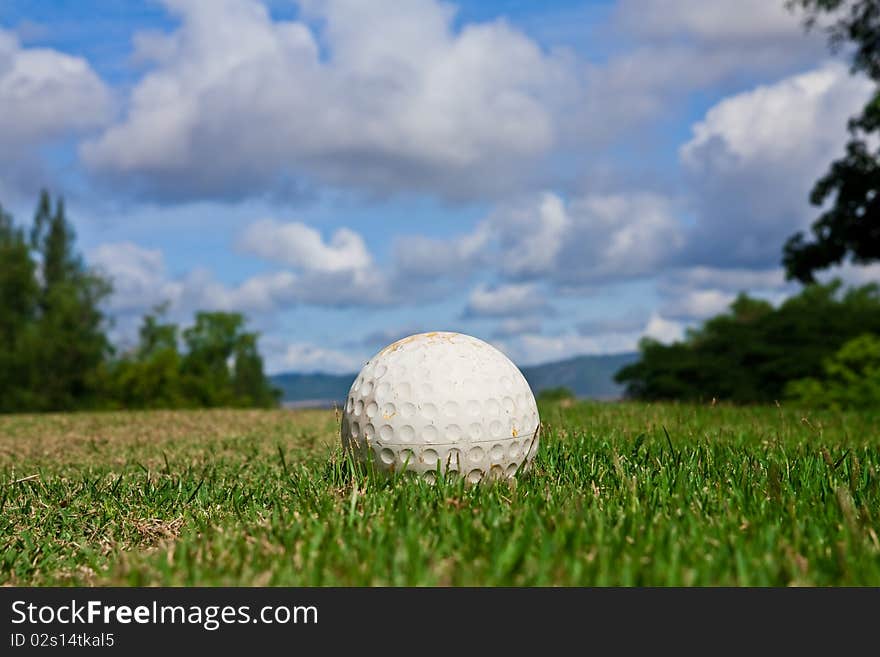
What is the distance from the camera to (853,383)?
2611 centimetres

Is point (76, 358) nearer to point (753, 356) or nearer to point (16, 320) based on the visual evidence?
point (16, 320)

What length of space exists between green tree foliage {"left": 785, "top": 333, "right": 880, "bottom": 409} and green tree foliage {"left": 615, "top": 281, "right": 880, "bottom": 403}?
529 cm

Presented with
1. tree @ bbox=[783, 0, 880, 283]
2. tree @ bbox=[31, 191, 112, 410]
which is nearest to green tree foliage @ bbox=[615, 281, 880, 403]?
tree @ bbox=[783, 0, 880, 283]

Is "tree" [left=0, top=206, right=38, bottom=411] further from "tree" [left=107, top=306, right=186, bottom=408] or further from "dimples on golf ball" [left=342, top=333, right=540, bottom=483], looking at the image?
"dimples on golf ball" [left=342, top=333, right=540, bottom=483]

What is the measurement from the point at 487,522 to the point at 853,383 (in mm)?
26247

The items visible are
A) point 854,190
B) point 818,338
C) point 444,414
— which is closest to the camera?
point 444,414

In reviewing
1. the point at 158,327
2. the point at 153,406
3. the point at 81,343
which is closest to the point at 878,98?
the point at 153,406

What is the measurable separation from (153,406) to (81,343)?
33.3ft

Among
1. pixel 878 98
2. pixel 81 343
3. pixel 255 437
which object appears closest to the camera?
pixel 255 437

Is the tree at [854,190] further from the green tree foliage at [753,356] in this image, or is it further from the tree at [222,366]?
the tree at [222,366]

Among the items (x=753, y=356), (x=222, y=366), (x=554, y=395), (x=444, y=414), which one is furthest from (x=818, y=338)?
(x=222, y=366)

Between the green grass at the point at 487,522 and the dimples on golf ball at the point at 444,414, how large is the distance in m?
0.21

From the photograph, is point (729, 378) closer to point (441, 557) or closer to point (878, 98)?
point (878, 98)

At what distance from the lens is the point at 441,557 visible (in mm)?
3498
